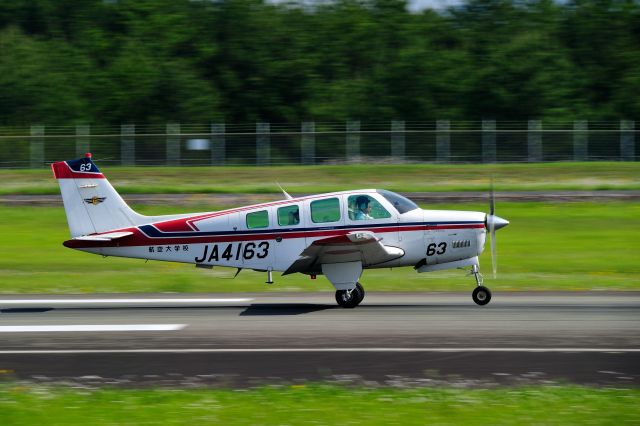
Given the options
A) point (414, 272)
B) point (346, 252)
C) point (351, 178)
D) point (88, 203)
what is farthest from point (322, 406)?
point (351, 178)

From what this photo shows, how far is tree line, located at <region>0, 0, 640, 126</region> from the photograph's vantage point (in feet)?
178

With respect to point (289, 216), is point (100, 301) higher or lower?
lower

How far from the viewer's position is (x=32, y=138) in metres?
46.5

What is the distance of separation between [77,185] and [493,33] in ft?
153

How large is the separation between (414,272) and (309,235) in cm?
655

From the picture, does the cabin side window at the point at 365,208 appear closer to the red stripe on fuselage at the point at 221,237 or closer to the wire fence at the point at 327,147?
the red stripe on fuselage at the point at 221,237

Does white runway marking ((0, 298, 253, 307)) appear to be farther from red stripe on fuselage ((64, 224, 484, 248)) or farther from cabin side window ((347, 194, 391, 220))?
cabin side window ((347, 194, 391, 220))

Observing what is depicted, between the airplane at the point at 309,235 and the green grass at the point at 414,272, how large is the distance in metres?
3.36

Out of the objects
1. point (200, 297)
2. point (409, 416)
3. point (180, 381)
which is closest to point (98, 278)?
point (200, 297)

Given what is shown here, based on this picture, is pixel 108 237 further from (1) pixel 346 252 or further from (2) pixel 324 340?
(2) pixel 324 340

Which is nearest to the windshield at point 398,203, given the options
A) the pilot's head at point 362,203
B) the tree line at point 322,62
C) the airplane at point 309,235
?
the airplane at point 309,235

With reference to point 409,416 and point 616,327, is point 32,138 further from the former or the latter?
point 409,416

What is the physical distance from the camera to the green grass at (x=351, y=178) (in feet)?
132

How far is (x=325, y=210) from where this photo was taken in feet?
57.2
